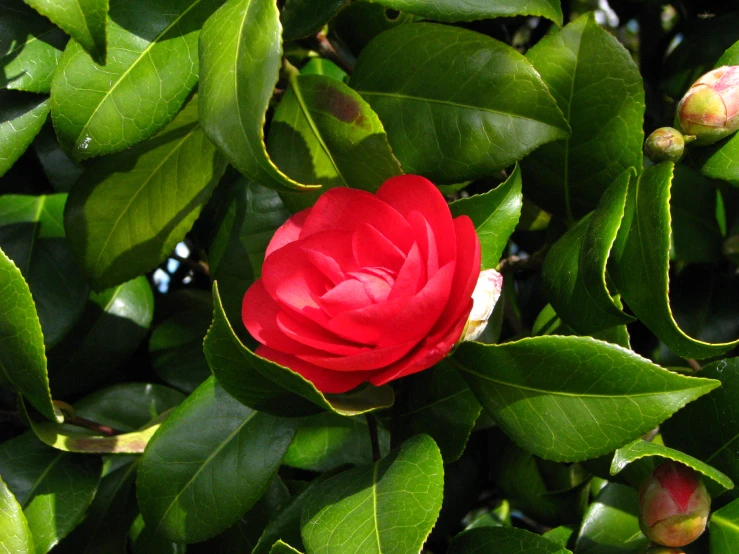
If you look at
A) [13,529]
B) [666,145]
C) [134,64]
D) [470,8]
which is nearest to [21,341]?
[13,529]

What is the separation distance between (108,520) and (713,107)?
0.74m

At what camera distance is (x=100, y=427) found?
34.0 inches

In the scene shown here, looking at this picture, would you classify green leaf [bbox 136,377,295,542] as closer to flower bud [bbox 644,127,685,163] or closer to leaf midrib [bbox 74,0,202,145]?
leaf midrib [bbox 74,0,202,145]

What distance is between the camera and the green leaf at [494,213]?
723 millimetres

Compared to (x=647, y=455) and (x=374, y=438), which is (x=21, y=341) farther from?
(x=647, y=455)

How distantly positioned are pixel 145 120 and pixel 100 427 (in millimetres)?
347

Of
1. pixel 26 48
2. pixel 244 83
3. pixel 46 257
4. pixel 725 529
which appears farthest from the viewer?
pixel 46 257

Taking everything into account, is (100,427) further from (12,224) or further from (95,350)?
(12,224)

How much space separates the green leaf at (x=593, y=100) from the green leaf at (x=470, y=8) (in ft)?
0.28

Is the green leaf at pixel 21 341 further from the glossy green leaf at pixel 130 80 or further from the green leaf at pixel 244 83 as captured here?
the green leaf at pixel 244 83

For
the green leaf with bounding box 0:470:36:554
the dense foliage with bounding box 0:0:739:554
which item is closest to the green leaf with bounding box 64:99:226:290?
the dense foliage with bounding box 0:0:739:554

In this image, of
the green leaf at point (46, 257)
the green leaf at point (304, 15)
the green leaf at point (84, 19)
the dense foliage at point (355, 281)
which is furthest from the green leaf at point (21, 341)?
the green leaf at point (304, 15)

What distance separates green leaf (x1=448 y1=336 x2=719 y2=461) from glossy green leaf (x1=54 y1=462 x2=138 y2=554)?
0.44 m

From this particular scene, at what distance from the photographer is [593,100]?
31.0 inches
